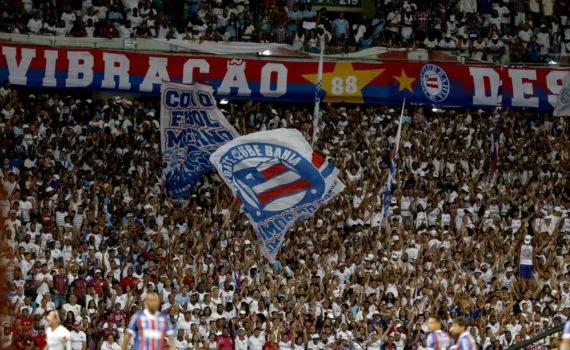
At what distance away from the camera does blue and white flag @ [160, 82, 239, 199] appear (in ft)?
68.7

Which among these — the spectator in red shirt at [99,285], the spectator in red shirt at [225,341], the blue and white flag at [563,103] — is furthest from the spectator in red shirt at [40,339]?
the blue and white flag at [563,103]

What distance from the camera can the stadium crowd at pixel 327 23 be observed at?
79.9ft

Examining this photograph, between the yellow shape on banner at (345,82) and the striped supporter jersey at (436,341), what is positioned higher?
the yellow shape on banner at (345,82)

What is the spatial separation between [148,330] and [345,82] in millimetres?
16528

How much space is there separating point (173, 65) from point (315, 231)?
5.95m

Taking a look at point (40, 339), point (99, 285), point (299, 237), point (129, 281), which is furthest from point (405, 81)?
point (40, 339)

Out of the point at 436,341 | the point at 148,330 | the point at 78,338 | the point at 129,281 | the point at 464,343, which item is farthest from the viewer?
the point at 129,281

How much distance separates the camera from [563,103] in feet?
82.1

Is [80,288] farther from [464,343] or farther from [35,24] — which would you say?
[464,343]

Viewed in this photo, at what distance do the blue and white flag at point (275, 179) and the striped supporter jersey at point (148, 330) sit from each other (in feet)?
29.5

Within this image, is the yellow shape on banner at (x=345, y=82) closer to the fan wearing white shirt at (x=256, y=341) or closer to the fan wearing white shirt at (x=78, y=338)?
the fan wearing white shirt at (x=256, y=341)

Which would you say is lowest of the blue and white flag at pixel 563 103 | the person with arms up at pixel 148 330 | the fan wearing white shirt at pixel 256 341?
the fan wearing white shirt at pixel 256 341

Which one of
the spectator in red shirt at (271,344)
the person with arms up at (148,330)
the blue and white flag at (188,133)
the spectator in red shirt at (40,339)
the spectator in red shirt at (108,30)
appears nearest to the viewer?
the person with arms up at (148,330)

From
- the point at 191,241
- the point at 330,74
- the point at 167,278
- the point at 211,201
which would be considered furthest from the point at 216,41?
the point at 167,278
